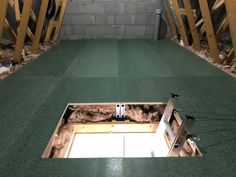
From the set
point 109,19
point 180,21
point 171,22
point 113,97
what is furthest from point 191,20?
point 113,97

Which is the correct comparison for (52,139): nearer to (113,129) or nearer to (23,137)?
(23,137)

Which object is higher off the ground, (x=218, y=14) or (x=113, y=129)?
(x=218, y=14)

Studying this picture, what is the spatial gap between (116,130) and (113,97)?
0.34m

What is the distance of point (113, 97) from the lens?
2.31m

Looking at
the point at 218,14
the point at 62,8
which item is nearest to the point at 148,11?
the point at 218,14

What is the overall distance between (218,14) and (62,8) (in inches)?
126

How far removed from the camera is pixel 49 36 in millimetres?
4750

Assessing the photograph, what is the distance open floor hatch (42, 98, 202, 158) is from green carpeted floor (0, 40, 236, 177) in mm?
103

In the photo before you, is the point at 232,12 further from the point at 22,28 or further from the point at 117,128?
the point at 22,28

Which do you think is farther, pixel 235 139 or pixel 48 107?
pixel 48 107

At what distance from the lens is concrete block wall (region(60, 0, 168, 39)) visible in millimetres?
4945

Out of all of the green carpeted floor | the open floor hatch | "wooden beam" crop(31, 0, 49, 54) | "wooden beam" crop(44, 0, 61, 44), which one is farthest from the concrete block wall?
the open floor hatch

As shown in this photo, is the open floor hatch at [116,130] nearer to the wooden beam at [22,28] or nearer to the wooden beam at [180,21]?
the wooden beam at [22,28]

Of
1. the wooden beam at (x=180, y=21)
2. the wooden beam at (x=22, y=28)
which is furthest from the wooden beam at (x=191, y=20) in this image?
the wooden beam at (x=22, y=28)
